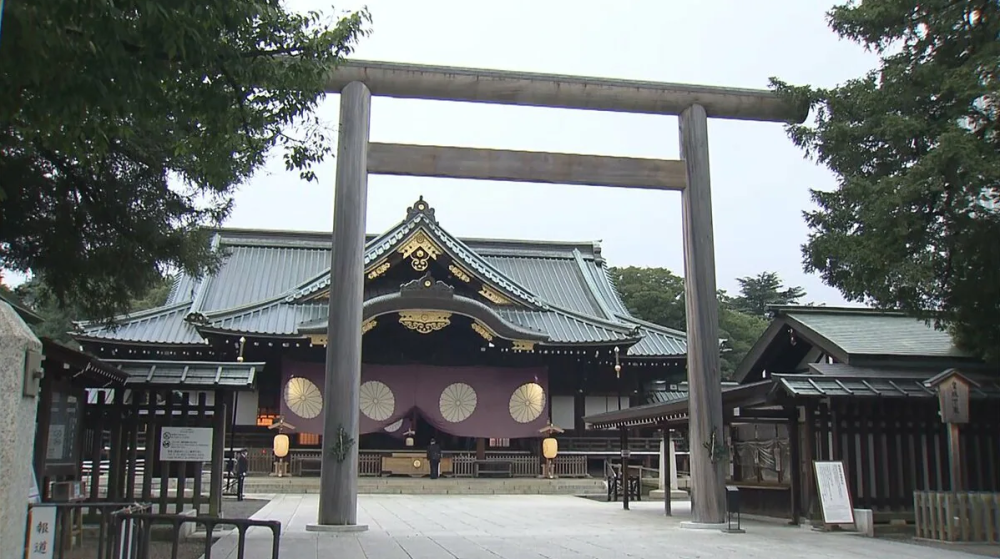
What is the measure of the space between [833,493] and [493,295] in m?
15.1

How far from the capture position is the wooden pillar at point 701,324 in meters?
12.6

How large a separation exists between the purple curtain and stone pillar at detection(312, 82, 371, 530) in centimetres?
1262

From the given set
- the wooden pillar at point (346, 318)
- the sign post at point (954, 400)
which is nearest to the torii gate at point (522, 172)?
the wooden pillar at point (346, 318)

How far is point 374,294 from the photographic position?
82.6ft

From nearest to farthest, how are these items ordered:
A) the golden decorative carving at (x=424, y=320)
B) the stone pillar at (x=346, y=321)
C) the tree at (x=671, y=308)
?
the stone pillar at (x=346, y=321) → the golden decorative carving at (x=424, y=320) → the tree at (x=671, y=308)

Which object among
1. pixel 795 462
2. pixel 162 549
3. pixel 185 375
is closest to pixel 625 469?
pixel 795 462

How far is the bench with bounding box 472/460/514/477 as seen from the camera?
24.7 m

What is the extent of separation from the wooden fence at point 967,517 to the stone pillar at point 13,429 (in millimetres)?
10493

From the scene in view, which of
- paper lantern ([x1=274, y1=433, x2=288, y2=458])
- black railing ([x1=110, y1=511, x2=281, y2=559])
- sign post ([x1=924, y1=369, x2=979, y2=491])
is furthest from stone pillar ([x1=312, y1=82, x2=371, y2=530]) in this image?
paper lantern ([x1=274, y1=433, x2=288, y2=458])

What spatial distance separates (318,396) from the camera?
2438cm

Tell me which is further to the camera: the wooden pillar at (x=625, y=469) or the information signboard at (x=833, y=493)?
the wooden pillar at (x=625, y=469)

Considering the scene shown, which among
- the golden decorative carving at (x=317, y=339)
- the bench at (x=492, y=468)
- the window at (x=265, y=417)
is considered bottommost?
the bench at (x=492, y=468)

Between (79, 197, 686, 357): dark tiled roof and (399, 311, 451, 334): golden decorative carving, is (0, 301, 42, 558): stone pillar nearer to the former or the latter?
(79, 197, 686, 357): dark tiled roof

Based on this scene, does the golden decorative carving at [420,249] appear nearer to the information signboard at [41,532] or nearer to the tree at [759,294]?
the information signboard at [41,532]
